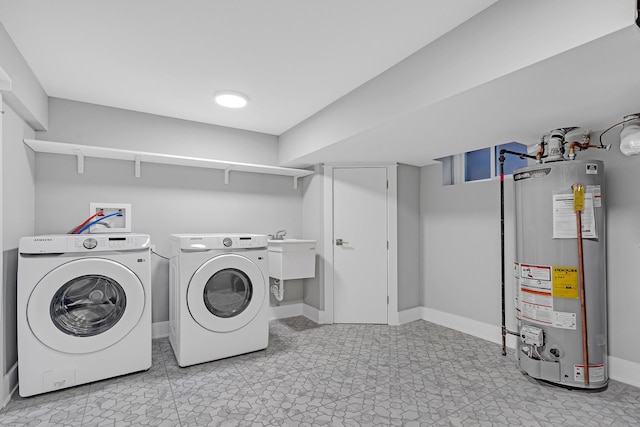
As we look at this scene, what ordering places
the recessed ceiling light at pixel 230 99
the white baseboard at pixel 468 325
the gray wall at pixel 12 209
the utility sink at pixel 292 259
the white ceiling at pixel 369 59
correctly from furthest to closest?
1. the utility sink at pixel 292 259
2. the white baseboard at pixel 468 325
3. the recessed ceiling light at pixel 230 99
4. the gray wall at pixel 12 209
5. the white ceiling at pixel 369 59

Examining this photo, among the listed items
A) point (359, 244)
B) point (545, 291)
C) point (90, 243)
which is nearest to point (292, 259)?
point (359, 244)

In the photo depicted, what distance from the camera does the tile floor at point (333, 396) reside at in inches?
74.9

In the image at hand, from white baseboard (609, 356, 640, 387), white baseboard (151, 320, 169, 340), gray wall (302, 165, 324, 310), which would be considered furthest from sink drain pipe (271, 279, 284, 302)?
white baseboard (609, 356, 640, 387)

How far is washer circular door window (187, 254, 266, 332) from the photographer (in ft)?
8.52

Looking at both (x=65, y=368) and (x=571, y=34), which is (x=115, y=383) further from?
(x=571, y=34)

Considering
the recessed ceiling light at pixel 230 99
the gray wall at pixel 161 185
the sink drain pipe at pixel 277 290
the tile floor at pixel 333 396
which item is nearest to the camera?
the tile floor at pixel 333 396

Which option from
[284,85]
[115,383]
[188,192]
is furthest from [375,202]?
[115,383]

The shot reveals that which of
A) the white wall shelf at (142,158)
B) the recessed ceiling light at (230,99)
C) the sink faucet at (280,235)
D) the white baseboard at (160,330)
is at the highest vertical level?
the recessed ceiling light at (230,99)

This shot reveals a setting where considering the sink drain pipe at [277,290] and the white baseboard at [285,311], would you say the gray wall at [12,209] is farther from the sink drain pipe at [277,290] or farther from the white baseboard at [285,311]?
the white baseboard at [285,311]

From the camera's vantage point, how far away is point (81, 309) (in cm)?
232

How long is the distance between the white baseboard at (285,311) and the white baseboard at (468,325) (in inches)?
59.5

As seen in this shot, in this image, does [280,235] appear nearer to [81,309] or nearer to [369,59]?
[81,309]

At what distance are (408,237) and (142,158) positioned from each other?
2948mm

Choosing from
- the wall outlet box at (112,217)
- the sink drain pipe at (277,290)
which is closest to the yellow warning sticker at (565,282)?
the sink drain pipe at (277,290)
